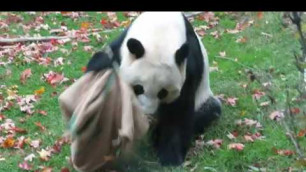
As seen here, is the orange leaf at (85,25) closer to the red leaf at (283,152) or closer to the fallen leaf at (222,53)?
the fallen leaf at (222,53)

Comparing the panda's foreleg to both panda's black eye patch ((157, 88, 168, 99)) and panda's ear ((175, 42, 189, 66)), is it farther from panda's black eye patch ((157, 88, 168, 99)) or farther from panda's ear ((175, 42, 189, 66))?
panda's ear ((175, 42, 189, 66))

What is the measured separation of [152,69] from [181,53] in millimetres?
262

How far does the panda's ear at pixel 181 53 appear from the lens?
13.2 ft

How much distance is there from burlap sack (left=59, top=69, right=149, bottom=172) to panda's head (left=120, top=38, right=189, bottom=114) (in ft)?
1.12

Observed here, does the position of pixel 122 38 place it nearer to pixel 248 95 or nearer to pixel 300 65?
pixel 248 95

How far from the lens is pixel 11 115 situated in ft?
17.5

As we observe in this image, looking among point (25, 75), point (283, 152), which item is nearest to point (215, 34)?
point (25, 75)

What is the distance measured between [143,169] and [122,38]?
1024 millimetres

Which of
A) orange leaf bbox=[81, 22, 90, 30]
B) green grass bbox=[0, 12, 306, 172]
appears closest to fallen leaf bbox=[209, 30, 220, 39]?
green grass bbox=[0, 12, 306, 172]

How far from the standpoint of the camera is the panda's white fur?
3.96 meters

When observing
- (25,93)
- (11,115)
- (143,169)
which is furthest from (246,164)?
(25,93)

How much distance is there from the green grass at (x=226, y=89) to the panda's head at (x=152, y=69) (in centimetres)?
49

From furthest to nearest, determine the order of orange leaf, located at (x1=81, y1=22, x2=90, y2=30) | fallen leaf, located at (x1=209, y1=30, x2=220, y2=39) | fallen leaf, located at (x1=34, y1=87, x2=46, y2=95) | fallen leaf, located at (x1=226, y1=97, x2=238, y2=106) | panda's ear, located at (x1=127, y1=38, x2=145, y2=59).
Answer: orange leaf, located at (x1=81, y1=22, x2=90, y2=30) → fallen leaf, located at (x1=209, y1=30, x2=220, y2=39) → fallen leaf, located at (x1=34, y1=87, x2=46, y2=95) → fallen leaf, located at (x1=226, y1=97, x2=238, y2=106) → panda's ear, located at (x1=127, y1=38, x2=145, y2=59)

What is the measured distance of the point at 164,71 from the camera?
396 centimetres
